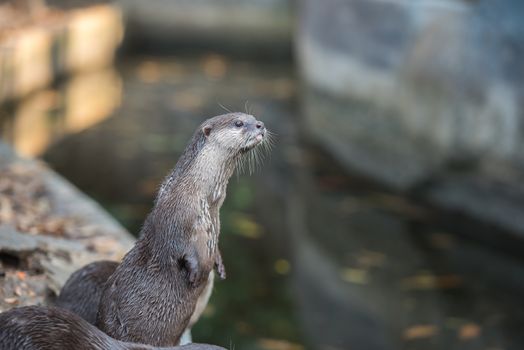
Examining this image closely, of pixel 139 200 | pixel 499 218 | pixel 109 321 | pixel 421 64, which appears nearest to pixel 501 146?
pixel 499 218

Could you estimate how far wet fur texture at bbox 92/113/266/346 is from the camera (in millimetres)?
3227

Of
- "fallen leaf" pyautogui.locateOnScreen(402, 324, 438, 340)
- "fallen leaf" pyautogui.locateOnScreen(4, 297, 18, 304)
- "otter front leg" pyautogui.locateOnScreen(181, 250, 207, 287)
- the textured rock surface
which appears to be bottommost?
"fallen leaf" pyautogui.locateOnScreen(4, 297, 18, 304)

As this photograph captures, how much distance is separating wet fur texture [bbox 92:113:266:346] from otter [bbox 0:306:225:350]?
0.46m

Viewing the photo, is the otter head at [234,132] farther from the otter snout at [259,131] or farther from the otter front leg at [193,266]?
the otter front leg at [193,266]

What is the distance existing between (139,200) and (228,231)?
89 cm

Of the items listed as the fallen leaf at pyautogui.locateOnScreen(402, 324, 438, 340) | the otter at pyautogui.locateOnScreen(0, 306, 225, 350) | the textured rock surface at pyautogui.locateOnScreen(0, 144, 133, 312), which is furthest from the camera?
the fallen leaf at pyautogui.locateOnScreen(402, 324, 438, 340)

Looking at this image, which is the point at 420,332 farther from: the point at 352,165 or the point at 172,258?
the point at 172,258

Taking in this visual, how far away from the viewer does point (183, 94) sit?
11.8 m

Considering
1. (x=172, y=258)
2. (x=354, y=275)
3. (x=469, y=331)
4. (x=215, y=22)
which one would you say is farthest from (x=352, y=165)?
(x=215, y=22)

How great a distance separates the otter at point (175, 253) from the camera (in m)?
3.23

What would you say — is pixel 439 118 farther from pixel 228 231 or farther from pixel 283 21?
pixel 283 21

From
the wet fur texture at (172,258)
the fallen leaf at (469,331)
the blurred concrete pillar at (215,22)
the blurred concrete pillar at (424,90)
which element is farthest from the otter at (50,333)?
the blurred concrete pillar at (215,22)

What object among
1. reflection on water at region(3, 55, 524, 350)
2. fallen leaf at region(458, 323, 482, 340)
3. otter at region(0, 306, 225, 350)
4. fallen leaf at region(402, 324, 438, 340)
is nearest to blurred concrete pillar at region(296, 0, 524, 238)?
reflection on water at region(3, 55, 524, 350)

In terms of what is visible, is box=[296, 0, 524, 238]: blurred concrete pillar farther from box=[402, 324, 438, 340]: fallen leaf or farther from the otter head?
the otter head
